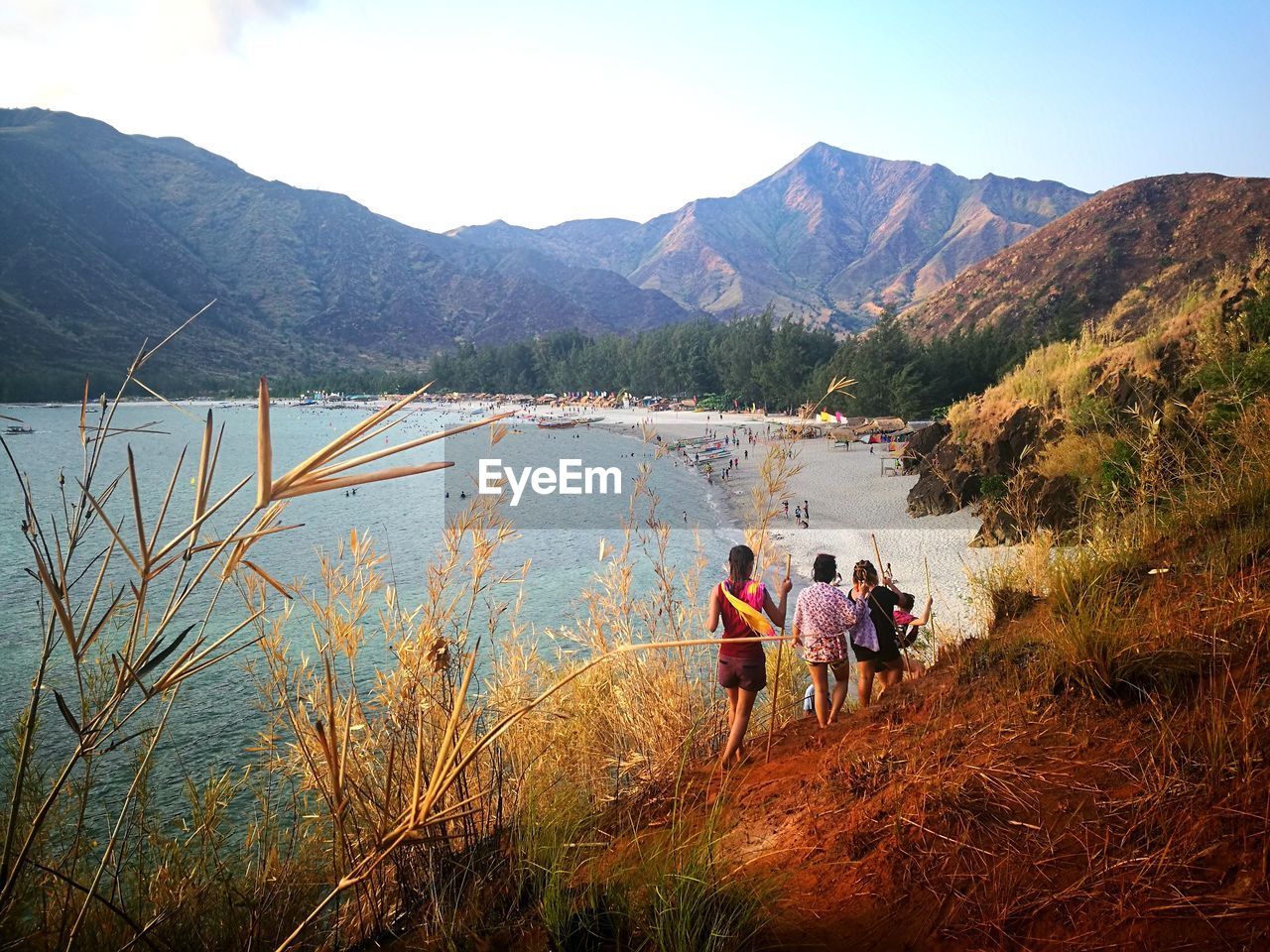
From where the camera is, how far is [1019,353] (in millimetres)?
41375

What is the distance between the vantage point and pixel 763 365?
6159 cm

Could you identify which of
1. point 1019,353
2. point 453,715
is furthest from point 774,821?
point 1019,353

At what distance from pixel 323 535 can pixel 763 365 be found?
1699 inches

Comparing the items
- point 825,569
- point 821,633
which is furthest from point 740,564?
point 825,569

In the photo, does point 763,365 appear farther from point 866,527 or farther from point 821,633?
point 821,633

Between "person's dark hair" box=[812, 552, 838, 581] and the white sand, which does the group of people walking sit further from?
the white sand

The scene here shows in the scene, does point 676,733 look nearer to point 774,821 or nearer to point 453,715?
point 774,821

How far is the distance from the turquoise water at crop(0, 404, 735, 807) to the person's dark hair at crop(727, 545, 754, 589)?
67cm

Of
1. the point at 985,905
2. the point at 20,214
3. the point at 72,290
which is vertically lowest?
the point at 985,905

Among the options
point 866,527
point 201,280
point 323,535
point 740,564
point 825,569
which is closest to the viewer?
point 740,564

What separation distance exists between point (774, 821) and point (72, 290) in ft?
494

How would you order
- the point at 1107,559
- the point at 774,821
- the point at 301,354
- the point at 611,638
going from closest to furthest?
the point at 774,821, the point at 1107,559, the point at 611,638, the point at 301,354

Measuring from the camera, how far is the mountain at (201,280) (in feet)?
363

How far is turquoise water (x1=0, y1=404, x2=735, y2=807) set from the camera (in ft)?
33.9
